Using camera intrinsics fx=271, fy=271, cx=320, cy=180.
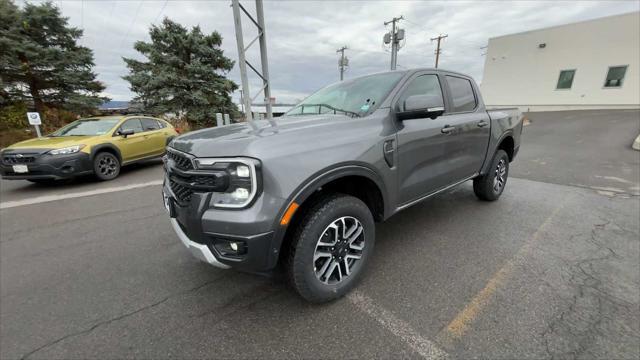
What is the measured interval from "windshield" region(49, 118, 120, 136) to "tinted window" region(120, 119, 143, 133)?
175 mm

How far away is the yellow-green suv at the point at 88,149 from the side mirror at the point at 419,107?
4.09 m

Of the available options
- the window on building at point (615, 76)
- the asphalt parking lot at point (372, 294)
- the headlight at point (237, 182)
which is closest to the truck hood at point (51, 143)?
the asphalt parking lot at point (372, 294)

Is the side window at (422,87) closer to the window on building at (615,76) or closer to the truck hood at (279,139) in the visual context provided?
the truck hood at (279,139)

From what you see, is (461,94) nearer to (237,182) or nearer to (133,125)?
(237,182)

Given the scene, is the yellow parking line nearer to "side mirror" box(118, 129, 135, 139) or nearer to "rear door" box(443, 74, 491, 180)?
"rear door" box(443, 74, 491, 180)

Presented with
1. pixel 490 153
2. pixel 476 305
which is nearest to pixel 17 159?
pixel 476 305

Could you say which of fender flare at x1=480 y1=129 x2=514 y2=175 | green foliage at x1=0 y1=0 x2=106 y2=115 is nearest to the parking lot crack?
fender flare at x1=480 y1=129 x2=514 y2=175

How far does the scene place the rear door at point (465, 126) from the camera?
9.98ft

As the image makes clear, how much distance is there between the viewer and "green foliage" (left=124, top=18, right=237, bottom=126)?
1511cm

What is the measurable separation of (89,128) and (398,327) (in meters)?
7.74

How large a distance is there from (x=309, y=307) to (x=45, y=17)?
1908cm

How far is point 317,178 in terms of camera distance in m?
1.80

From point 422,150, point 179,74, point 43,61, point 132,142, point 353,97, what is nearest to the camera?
point 422,150

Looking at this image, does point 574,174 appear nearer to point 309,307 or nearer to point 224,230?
point 309,307
